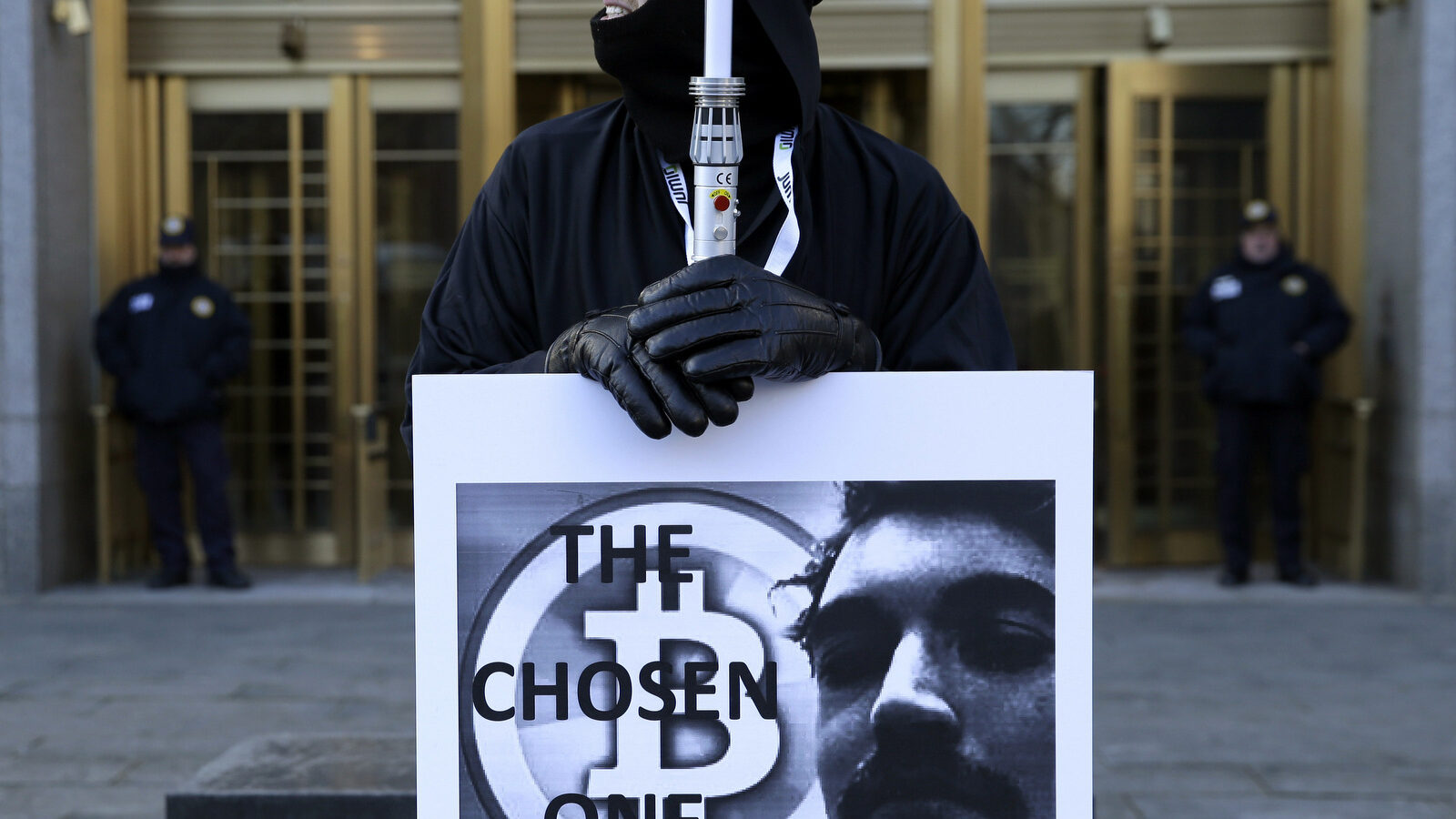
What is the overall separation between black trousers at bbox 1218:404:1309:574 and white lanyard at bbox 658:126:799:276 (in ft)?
20.5

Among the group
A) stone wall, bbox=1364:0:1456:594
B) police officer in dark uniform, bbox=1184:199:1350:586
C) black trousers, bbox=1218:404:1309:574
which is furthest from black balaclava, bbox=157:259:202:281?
stone wall, bbox=1364:0:1456:594

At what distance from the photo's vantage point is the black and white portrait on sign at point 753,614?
163 centimetres

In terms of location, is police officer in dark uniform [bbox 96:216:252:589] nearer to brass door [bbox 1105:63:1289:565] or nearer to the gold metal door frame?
the gold metal door frame

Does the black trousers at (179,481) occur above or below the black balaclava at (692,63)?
below

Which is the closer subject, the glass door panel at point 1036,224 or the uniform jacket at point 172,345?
the uniform jacket at point 172,345

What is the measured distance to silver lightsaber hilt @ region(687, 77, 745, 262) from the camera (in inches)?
61.9

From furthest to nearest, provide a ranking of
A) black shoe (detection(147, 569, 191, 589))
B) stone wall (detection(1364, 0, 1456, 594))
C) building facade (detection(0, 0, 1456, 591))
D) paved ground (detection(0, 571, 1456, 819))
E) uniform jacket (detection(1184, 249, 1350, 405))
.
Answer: building facade (detection(0, 0, 1456, 591)) → black shoe (detection(147, 569, 191, 589)) → uniform jacket (detection(1184, 249, 1350, 405)) → stone wall (detection(1364, 0, 1456, 594)) → paved ground (detection(0, 571, 1456, 819))

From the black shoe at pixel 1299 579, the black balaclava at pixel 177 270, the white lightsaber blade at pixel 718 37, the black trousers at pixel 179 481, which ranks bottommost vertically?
the black shoe at pixel 1299 579

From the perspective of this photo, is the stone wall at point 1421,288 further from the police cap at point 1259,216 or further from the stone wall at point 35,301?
the stone wall at point 35,301

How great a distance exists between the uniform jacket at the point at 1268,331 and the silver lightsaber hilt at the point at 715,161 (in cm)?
644

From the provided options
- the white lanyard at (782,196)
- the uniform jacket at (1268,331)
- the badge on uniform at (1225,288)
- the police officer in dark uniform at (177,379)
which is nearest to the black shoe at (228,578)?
the police officer in dark uniform at (177,379)

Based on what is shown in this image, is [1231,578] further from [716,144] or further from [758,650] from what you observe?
[716,144]

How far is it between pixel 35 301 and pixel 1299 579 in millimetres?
6342

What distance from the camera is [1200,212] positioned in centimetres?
816
